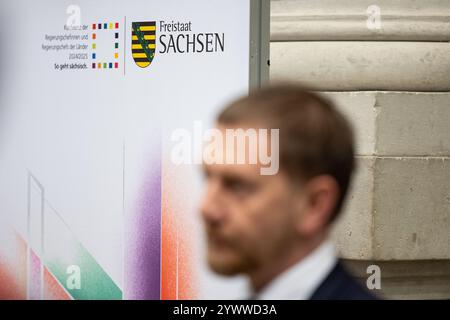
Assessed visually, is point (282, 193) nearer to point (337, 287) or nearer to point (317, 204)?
point (317, 204)

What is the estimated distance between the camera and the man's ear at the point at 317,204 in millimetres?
1178

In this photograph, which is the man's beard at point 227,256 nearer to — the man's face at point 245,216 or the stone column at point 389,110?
the man's face at point 245,216

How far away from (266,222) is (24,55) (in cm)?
422

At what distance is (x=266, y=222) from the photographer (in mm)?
1162

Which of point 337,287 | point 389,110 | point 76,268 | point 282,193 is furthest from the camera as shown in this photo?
point 389,110

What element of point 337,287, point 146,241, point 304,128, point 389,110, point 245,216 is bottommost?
point 146,241

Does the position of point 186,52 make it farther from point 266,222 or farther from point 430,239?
point 266,222

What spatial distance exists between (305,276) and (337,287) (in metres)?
0.07

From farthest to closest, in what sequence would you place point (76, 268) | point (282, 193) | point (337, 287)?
point (76, 268)
point (337, 287)
point (282, 193)

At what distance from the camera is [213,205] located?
3.86 feet

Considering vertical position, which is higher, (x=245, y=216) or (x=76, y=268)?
(x=245, y=216)

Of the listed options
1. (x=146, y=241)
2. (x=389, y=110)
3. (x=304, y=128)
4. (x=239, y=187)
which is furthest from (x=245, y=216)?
(x=389, y=110)

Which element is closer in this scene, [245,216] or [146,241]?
[245,216]

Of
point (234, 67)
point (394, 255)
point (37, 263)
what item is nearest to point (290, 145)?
point (234, 67)
